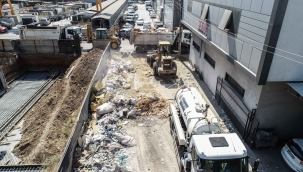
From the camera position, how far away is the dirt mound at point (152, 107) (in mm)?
12484

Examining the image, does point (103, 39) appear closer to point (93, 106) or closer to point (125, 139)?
point (93, 106)

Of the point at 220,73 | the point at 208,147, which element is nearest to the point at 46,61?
the point at 220,73

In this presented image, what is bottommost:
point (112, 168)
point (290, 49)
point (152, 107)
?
point (112, 168)

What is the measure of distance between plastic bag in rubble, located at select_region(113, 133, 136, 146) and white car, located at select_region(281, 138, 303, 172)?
21.1 ft

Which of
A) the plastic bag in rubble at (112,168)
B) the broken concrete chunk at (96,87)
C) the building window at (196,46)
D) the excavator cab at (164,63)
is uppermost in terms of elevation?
the building window at (196,46)

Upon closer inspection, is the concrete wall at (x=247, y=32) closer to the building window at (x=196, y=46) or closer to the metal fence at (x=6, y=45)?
the building window at (x=196, y=46)

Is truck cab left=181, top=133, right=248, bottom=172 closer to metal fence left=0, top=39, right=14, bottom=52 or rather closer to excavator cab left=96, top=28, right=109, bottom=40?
excavator cab left=96, top=28, right=109, bottom=40

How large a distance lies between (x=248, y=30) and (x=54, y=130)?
985cm

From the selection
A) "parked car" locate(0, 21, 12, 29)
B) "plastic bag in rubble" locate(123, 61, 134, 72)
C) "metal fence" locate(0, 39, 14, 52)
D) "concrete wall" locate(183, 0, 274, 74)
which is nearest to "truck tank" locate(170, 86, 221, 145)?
"concrete wall" locate(183, 0, 274, 74)

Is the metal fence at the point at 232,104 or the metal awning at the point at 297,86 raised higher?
the metal awning at the point at 297,86

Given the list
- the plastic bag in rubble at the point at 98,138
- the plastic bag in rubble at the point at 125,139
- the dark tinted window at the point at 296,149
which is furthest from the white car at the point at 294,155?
the plastic bag in rubble at the point at 98,138

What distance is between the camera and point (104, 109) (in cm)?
1172

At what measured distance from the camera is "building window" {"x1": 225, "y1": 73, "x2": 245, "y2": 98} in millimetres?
11057

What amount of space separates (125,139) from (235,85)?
21.8 feet
